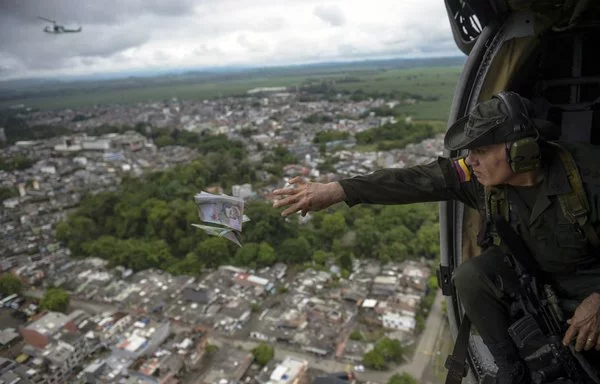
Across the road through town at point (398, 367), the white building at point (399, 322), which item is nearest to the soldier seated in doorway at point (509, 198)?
the road through town at point (398, 367)

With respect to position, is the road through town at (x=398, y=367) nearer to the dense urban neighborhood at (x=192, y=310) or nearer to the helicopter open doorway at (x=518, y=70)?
the dense urban neighborhood at (x=192, y=310)

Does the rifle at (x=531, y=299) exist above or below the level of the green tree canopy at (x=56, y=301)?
above

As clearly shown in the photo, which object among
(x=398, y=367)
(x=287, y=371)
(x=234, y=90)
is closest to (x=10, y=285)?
(x=287, y=371)

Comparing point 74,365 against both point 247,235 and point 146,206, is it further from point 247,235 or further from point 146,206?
point 146,206

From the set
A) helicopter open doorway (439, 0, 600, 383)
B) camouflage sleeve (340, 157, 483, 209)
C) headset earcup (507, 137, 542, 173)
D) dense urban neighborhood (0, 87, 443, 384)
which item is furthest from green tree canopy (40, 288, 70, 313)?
headset earcup (507, 137, 542, 173)

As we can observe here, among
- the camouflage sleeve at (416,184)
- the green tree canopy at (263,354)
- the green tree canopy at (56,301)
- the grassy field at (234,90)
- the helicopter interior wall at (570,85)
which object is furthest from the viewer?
the grassy field at (234,90)

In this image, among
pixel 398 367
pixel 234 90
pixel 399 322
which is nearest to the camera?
pixel 398 367

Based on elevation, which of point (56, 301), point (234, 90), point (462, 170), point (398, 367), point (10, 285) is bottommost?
point (398, 367)

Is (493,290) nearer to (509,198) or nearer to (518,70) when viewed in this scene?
(509,198)
